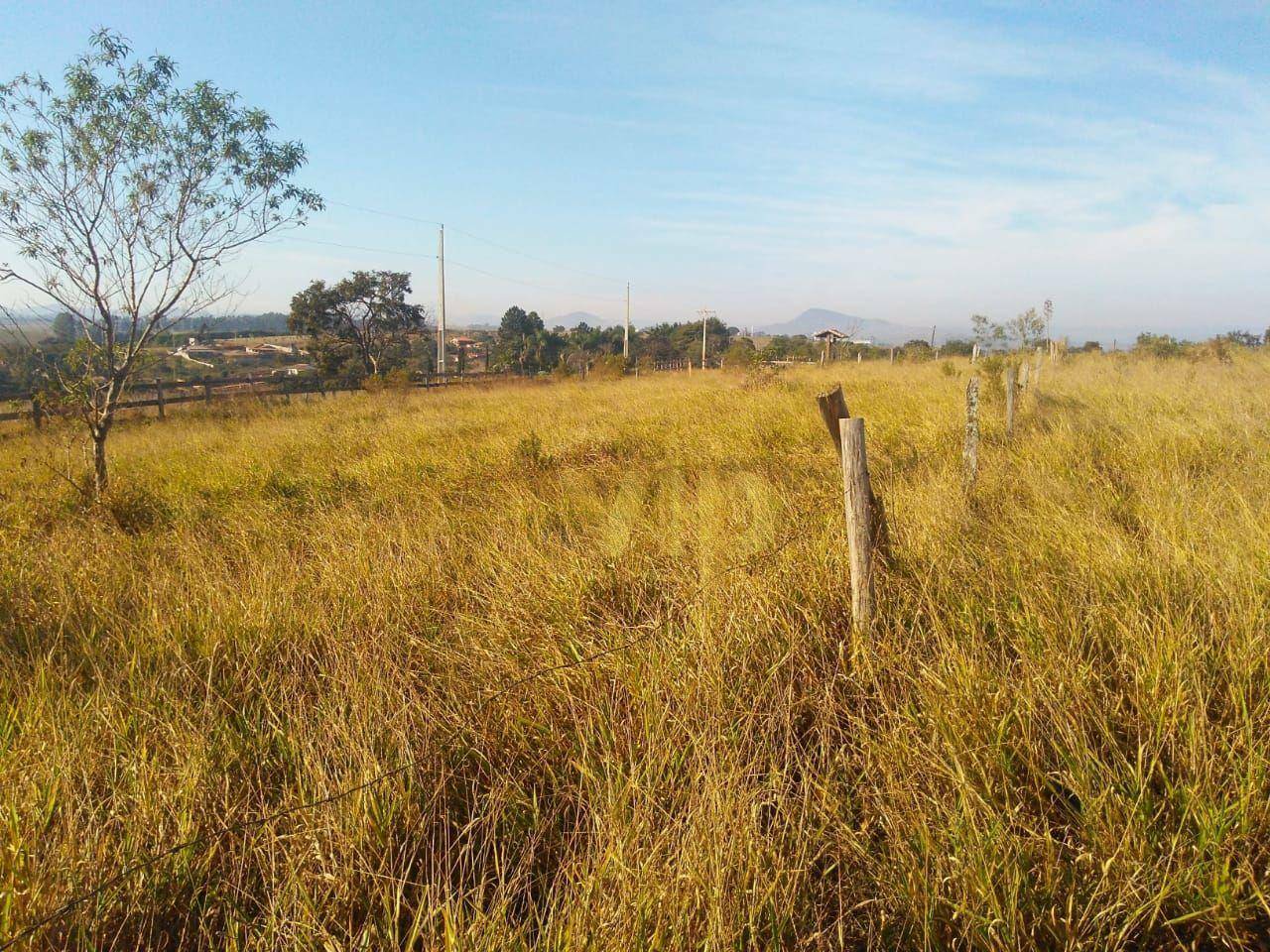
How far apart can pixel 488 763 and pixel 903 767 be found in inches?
56.0

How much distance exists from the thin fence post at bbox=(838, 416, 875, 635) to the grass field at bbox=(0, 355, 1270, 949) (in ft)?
0.58

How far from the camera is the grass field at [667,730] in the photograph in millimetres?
1598

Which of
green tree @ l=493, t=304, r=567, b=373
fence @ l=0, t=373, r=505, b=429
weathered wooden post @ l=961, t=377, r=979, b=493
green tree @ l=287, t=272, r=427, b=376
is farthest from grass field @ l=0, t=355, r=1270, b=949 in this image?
green tree @ l=493, t=304, r=567, b=373

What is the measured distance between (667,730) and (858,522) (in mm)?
1257

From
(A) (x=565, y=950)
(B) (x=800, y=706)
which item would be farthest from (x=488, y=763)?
(B) (x=800, y=706)

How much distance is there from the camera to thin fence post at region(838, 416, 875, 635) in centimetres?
280

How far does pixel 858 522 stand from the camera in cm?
282

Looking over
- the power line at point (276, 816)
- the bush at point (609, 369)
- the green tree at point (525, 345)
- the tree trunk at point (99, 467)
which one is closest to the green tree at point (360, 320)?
the green tree at point (525, 345)

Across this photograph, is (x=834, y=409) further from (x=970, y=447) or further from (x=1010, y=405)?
(x=1010, y=405)

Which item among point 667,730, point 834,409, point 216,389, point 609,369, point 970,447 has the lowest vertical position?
point 667,730

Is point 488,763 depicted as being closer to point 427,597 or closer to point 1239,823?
point 427,597

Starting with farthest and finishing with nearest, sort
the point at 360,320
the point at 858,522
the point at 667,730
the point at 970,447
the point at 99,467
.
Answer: the point at 360,320 < the point at 99,467 < the point at 970,447 < the point at 858,522 < the point at 667,730

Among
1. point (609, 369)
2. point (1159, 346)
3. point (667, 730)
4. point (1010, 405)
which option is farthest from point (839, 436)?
point (1159, 346)

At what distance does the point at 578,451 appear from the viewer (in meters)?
8.22
